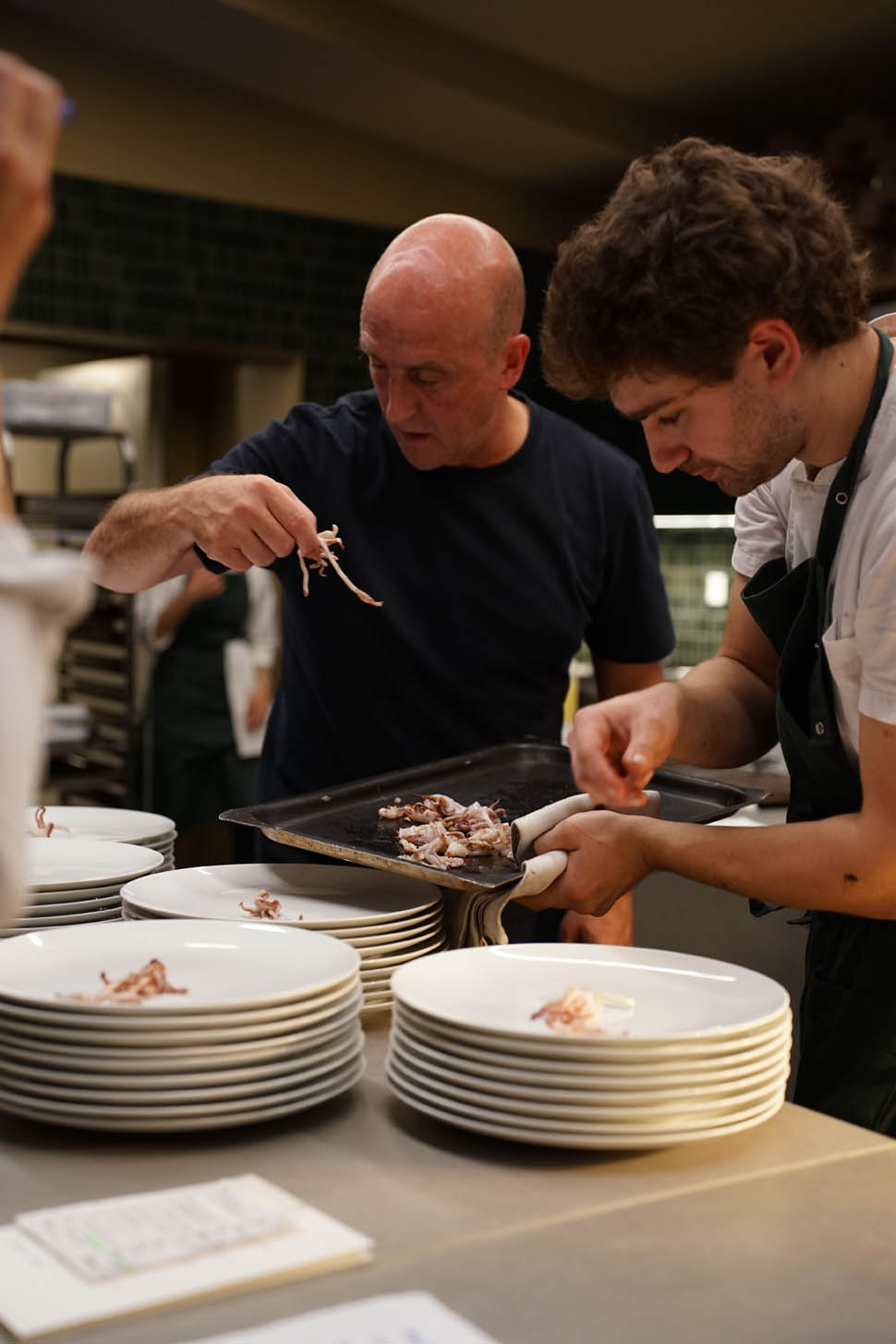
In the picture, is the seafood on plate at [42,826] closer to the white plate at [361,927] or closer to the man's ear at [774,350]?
the white plate at [361,927]

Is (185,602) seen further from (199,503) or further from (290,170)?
(199,503)

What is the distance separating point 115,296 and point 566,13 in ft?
6.87

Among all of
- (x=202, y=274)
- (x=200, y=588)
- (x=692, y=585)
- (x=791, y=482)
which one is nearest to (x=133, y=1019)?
(x=791, y=482)

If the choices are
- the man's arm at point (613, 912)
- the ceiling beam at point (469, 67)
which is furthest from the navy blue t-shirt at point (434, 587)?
the ceiling beam at point (469, 67)

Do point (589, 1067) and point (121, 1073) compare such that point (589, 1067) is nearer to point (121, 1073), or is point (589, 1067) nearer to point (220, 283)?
point (121, 1073)

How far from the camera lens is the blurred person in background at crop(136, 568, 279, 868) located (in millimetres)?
5395

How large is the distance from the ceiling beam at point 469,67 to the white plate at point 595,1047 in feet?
15.7

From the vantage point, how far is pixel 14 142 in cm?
75

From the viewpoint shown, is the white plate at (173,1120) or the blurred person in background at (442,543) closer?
the white plate at (173,1120)

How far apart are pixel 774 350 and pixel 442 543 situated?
0.90m

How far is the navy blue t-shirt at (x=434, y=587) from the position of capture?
2.33 m

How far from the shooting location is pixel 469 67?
19.2 feet

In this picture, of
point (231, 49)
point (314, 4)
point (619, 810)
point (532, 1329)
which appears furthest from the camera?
point (231, 49)

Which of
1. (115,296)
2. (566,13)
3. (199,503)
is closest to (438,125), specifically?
(566,13)
